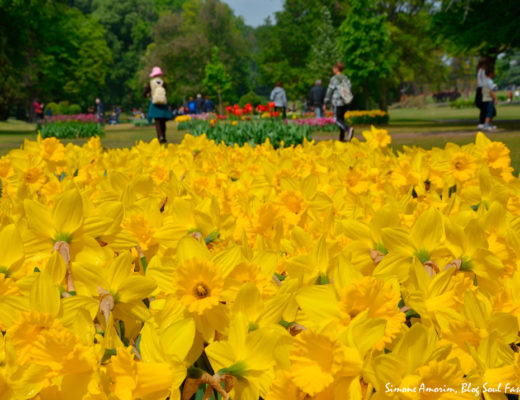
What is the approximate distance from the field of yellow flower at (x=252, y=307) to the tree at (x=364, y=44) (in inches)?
1354

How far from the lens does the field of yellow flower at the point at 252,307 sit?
2.61 feet

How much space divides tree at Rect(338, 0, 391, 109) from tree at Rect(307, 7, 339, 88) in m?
8.08

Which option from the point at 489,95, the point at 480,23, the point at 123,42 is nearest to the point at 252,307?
the point at 489,95

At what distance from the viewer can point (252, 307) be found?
3.13 ft

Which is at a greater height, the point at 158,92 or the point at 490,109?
the point at 158,92

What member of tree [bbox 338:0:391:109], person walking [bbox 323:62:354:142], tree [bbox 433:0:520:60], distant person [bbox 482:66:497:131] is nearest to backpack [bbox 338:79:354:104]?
person walking [bbox 323:62:354:142]

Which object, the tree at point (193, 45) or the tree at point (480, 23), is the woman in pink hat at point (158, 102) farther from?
the tree at point (193, 45)

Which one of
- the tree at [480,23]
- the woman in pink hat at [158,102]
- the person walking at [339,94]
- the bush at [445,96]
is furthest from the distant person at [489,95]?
the bush at [445,96]

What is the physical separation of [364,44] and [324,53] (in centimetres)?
1107

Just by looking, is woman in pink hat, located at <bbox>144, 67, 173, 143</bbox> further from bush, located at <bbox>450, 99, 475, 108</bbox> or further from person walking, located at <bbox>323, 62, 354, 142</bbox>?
bush, located at <bbox>450, 99, 475, 108</bbox>

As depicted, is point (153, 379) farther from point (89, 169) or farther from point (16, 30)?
point (16, 30)

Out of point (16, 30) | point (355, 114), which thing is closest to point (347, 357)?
point (355, 114)

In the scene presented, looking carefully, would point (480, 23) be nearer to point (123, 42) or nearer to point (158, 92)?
point (158, 92)

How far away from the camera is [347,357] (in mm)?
783
